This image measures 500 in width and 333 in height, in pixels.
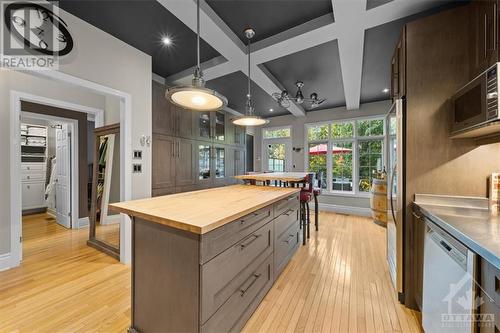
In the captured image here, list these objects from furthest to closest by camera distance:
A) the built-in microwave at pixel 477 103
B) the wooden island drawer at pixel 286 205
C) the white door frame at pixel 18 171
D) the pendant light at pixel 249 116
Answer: the white door frame at pixel 18 171, the pendant light at pixel 249 116, the wooden island drawer at pixel 286 205, the built-in microwave at pixel 477 103

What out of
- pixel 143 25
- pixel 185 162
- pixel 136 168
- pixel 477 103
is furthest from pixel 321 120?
pixel 136 168

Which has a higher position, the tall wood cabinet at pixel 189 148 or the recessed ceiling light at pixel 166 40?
the recessed ceiling light at pixel 166 40

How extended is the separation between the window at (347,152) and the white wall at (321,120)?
17cm

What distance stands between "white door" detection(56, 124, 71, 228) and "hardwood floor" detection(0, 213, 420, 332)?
0.89 metres

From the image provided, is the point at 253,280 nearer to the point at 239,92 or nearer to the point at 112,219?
the point at 112,219

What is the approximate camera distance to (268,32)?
91.4 inches

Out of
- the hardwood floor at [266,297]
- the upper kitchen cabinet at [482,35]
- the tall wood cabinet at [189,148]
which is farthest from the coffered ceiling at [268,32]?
the hardwood floor at [266,297]

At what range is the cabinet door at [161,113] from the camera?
306cm

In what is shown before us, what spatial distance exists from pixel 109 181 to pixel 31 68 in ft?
5.25

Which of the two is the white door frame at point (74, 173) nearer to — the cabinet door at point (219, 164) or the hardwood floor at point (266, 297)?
the hardwood floor at point (266, 297)

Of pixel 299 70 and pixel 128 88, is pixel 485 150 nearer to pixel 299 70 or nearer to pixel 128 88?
pixel 299 70

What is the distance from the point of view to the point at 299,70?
10.6ft

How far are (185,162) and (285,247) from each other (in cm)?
224

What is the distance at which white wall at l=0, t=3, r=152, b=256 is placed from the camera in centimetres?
211
